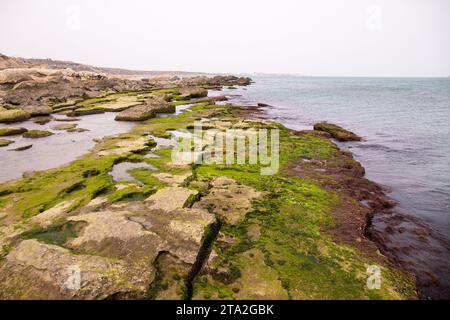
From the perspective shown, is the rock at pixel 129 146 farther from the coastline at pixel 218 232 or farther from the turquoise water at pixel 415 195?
the turquoise water at pixel 415 195

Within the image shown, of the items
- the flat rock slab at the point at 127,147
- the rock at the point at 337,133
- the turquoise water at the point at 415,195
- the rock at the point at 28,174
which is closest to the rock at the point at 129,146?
the flat rock slab at the point at 127,147

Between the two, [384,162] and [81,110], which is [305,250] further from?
[81,110]

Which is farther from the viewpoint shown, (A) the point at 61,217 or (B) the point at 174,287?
(A) the point at 61,217

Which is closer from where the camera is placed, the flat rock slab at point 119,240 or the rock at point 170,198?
the flat rock slab at point 119,240

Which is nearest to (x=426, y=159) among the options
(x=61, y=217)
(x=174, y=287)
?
(x=174, y=287)

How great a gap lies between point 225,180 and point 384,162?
36.0 feet

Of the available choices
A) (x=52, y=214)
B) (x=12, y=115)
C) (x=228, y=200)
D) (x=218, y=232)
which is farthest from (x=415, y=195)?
(x=12, y=115)

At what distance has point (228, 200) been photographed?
9055mm

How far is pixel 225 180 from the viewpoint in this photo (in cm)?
1073

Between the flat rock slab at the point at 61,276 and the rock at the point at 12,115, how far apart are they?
22592 mm

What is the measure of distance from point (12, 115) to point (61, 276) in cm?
2440

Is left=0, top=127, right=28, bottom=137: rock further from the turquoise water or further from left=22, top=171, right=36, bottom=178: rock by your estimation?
the turquoise water

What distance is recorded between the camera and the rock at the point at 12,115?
23.5 meters

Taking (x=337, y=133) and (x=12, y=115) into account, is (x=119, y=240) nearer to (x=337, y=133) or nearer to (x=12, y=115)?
(x=337, y=133)
